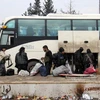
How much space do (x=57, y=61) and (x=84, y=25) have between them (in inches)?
143

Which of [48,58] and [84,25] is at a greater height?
[84,25]

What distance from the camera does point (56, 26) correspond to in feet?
45.4

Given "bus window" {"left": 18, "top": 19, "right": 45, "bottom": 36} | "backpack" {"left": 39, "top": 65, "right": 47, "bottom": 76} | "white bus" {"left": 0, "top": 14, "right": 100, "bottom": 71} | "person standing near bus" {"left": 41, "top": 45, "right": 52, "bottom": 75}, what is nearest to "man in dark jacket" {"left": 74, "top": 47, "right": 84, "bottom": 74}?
"white bus" {"left": 0, "top": 14, "right": 100, "bottom": 71}

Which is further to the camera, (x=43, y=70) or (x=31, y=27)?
(x=31, y=27)

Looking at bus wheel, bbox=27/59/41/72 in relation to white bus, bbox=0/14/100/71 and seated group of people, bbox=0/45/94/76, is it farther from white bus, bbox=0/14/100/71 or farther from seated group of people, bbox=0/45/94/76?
seated group of people, bbox=0/45/94/76

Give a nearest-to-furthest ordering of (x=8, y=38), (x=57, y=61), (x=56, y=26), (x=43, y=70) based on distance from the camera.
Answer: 1. (x=43, y=70)
2. (x=57, y=61)
3. (x=8, y=38)
4. (x=56, y=26)

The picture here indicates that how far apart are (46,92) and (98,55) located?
586 cm

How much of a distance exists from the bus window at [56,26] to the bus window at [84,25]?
0.34 metres

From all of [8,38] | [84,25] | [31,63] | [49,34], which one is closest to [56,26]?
[49,34]

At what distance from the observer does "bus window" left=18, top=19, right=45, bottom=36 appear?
1368cm

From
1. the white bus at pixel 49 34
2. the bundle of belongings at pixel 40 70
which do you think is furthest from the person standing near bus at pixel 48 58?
the white bus at pixel 49 34

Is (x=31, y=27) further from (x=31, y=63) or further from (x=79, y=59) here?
(x=79, y=59)

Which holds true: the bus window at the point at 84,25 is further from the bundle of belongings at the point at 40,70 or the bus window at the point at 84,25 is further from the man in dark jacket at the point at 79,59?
the bundle of belongings at the point at 40,70

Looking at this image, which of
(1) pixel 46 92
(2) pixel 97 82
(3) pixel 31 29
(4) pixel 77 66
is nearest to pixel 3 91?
(1) pixel 46 92
